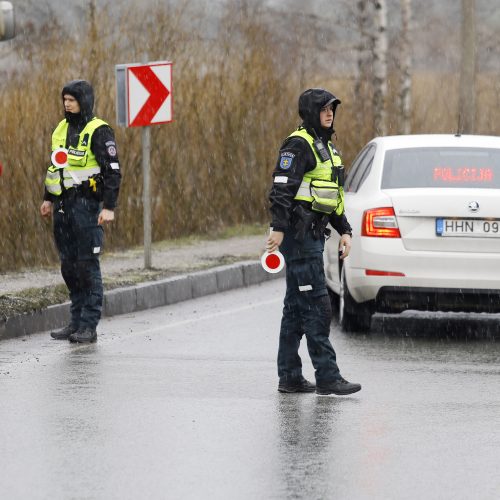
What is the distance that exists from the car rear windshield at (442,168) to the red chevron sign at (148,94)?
13.6 ft

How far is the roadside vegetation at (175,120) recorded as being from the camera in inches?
668

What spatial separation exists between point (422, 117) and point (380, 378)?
62.9 ft

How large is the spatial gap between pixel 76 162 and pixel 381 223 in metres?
2.16

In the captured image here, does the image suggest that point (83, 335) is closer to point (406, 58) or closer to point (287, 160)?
point (287, 160)

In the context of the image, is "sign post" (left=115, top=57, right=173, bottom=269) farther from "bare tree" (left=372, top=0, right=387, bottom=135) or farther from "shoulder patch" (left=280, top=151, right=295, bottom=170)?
"bare tree" (left=372, top=0, right=387, bottom=135)

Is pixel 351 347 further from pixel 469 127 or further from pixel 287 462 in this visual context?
pixel 469 127

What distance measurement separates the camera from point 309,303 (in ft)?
28.6

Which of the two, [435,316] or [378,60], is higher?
[378,60]

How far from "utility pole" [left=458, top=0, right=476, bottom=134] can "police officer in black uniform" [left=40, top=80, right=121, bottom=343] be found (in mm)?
16958

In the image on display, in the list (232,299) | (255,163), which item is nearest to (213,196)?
(255,163)

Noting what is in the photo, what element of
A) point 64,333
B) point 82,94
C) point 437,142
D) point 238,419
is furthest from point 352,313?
point 238,419

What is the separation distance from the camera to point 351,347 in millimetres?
10883

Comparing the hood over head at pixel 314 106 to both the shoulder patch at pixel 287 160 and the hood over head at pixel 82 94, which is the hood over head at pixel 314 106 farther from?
the hood over head at pixel 82 94

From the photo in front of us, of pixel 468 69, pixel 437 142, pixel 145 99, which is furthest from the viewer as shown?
pixel 468 69
